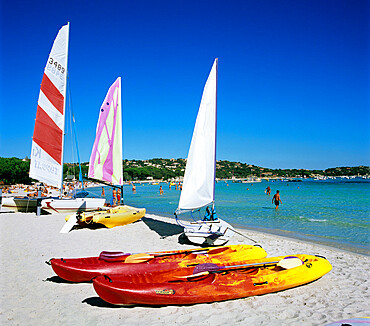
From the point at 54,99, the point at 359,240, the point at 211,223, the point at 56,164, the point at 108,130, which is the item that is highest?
the point at 54,99

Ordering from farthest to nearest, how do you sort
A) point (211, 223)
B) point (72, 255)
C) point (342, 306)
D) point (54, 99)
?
point (54, 99), point (211, 223), point (72, 255), point (342, 306)

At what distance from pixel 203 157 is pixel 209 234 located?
2.36m

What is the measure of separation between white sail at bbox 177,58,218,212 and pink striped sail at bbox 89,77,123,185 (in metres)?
5.21

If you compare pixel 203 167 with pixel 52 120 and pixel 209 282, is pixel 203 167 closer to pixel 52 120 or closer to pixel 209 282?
pixel 209 282

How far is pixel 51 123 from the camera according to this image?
12.7 m

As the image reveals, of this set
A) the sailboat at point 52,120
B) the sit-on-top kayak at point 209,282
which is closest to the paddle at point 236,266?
the sit-on-top kayak at point 209,282

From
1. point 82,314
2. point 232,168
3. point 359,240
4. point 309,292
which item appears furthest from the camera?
point 232,168

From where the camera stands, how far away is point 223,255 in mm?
6516

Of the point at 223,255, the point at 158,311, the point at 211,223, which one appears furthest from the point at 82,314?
the point at 211,223

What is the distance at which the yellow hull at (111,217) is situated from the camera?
37.6 feet

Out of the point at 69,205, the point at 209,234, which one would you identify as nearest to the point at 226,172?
the point at 69,205

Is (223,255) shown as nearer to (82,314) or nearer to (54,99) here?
(82,314)

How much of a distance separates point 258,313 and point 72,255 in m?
5.36

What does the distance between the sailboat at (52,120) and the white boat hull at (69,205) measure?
4.08 ft
